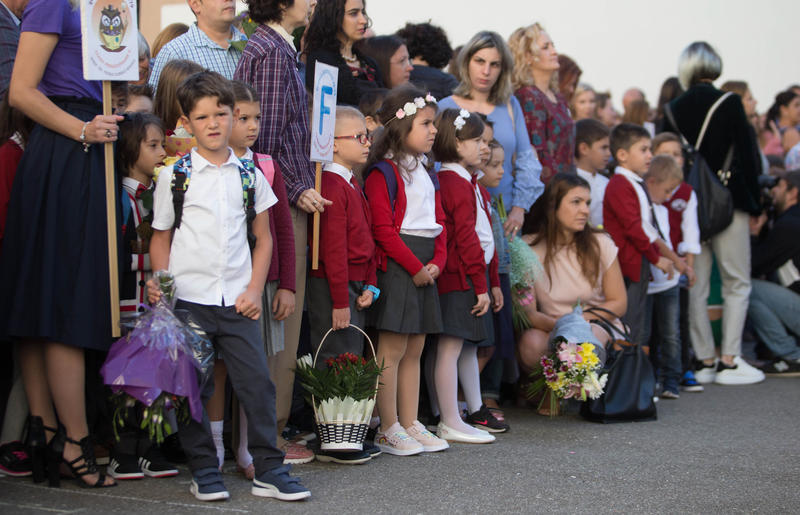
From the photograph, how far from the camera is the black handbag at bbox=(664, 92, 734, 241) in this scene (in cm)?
825

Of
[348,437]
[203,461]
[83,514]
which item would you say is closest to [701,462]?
[348,437]

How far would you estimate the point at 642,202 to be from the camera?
739cm

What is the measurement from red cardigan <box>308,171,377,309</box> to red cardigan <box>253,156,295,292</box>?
0.40m

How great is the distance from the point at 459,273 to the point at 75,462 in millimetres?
2369

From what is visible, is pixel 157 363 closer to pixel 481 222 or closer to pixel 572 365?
pixel 481 222

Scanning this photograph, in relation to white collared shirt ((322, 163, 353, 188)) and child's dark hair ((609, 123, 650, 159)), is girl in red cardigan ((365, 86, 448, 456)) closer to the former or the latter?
white collared shirt ((322, 163, 353, 188))

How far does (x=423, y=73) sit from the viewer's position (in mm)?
7602

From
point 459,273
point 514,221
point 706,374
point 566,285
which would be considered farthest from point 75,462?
point 706,374

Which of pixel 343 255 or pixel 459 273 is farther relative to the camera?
pixel 459 273

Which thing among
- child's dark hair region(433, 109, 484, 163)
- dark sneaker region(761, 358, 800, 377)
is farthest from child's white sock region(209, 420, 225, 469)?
dark sneaker region(761, 358, 800, 377)

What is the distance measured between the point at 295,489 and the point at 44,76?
205cm

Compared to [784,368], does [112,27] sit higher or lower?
higher

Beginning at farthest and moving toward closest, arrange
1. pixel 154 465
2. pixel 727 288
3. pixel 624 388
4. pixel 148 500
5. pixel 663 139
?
pixel 727 288
pixel 663 139
pixel 624 388
pixel 154 465
pixel 148 500

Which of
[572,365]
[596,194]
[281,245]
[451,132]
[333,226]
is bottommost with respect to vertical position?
[572,365]
